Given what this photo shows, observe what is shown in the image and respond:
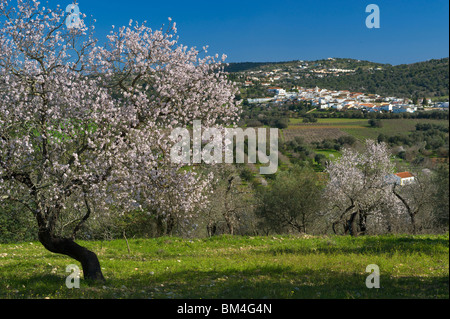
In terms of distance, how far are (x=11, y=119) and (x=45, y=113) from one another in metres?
1.00

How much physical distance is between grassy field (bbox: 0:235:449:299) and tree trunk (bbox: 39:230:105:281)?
477 mm

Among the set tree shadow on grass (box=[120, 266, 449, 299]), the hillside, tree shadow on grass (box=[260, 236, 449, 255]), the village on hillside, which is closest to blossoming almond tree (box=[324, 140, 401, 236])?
tree shadow on grass (box=[260, 236, 449, 255])

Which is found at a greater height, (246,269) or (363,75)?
(363,75)

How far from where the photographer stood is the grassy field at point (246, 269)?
958cm

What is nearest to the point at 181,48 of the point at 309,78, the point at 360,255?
the point at 360,255

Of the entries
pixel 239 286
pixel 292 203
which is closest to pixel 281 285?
pixel 239 286

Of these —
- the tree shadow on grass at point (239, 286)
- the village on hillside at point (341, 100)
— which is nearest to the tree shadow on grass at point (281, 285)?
the tree shadow on grass at point (239, 286)

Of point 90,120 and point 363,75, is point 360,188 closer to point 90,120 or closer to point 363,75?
point 90,120

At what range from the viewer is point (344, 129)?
68.8 m

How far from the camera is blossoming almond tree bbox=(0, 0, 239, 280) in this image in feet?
35.3

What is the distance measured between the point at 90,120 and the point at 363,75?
88.3 meters

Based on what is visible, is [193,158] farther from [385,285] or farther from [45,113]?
[385,285]

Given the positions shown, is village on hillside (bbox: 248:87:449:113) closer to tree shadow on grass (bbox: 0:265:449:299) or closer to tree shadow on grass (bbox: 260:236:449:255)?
tree shadow on grass (bbox: 260:236:449:255)

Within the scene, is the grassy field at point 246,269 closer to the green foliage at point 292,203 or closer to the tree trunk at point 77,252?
the tree trunk at point 77,252
